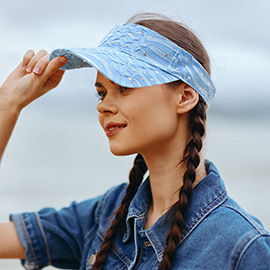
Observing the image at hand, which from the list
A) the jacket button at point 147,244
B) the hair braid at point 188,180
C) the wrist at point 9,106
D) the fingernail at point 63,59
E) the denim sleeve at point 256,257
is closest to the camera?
the denim sleeve at point 256,257

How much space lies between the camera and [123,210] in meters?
1.76

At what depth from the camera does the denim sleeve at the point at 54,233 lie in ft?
6.27

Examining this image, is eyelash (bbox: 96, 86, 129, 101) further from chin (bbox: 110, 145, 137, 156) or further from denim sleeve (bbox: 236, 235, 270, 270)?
denim sleeve (bbox: 236, 235, 270, 270)

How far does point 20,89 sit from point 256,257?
104 cm

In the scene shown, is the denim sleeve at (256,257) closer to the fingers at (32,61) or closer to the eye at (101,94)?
the eye at (101,94)

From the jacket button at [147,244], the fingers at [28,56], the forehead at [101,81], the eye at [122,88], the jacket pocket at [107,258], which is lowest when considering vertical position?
the jacket pocket at [107,258]

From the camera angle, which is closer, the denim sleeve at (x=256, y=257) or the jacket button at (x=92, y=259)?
the denim sleeve at (x=256, y=257)

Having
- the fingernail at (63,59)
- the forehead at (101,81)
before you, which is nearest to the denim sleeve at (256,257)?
the forehead at (101,81)

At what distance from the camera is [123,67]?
1.50m

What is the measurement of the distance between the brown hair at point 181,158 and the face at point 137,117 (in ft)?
0.24

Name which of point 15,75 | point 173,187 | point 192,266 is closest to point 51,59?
point 15,75

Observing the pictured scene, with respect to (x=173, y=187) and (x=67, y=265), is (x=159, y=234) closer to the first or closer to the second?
(x=173, y=187)

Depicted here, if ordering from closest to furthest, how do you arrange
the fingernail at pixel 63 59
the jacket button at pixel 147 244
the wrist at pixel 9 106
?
the jacket button at pixel 147 244 → the fingernail at pixel 63 59 → the wrist at pixel 9 106

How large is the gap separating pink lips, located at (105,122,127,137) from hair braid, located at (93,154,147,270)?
0.30 m
